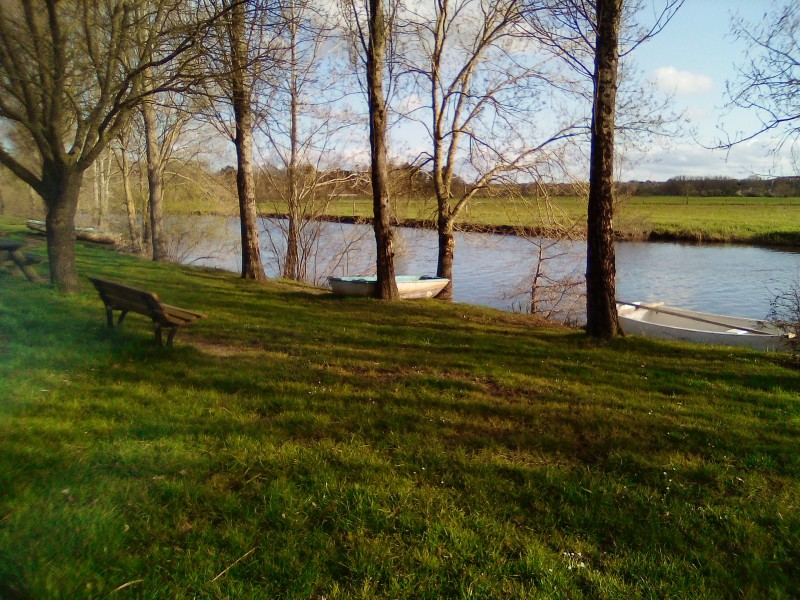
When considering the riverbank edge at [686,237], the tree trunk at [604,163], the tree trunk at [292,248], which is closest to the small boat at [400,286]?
the tree trunk at [604,163]

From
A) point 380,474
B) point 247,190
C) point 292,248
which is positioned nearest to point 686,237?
point 292,248

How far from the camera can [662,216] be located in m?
47.6

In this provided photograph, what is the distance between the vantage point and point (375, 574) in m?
2.74

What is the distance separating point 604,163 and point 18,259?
10.4 metres

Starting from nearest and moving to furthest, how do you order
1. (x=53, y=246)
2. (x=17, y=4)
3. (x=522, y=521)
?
(x=522, y=521), (x=17, y=4), (x=53, y=246)

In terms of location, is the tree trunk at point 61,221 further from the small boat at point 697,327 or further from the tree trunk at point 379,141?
the small boat at point 697,327

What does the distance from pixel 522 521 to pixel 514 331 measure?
6.18 m

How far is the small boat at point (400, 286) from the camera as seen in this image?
39.8 feet

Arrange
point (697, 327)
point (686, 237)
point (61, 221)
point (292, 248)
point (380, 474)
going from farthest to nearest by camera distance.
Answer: point (686, 237)
point (292, 248)
point (697, 327)
point (61, 221)
point (380, 474)

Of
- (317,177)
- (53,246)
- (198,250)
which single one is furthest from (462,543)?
(198,250)

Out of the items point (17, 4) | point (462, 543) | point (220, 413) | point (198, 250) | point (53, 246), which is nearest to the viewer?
point (462, 543)

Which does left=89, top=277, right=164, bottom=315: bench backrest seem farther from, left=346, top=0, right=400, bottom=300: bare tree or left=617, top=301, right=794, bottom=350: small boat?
left=617, top=301, right=794, bottom=350: small boat

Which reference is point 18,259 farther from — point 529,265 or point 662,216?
point 662,216

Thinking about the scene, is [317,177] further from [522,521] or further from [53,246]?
[522,521]
